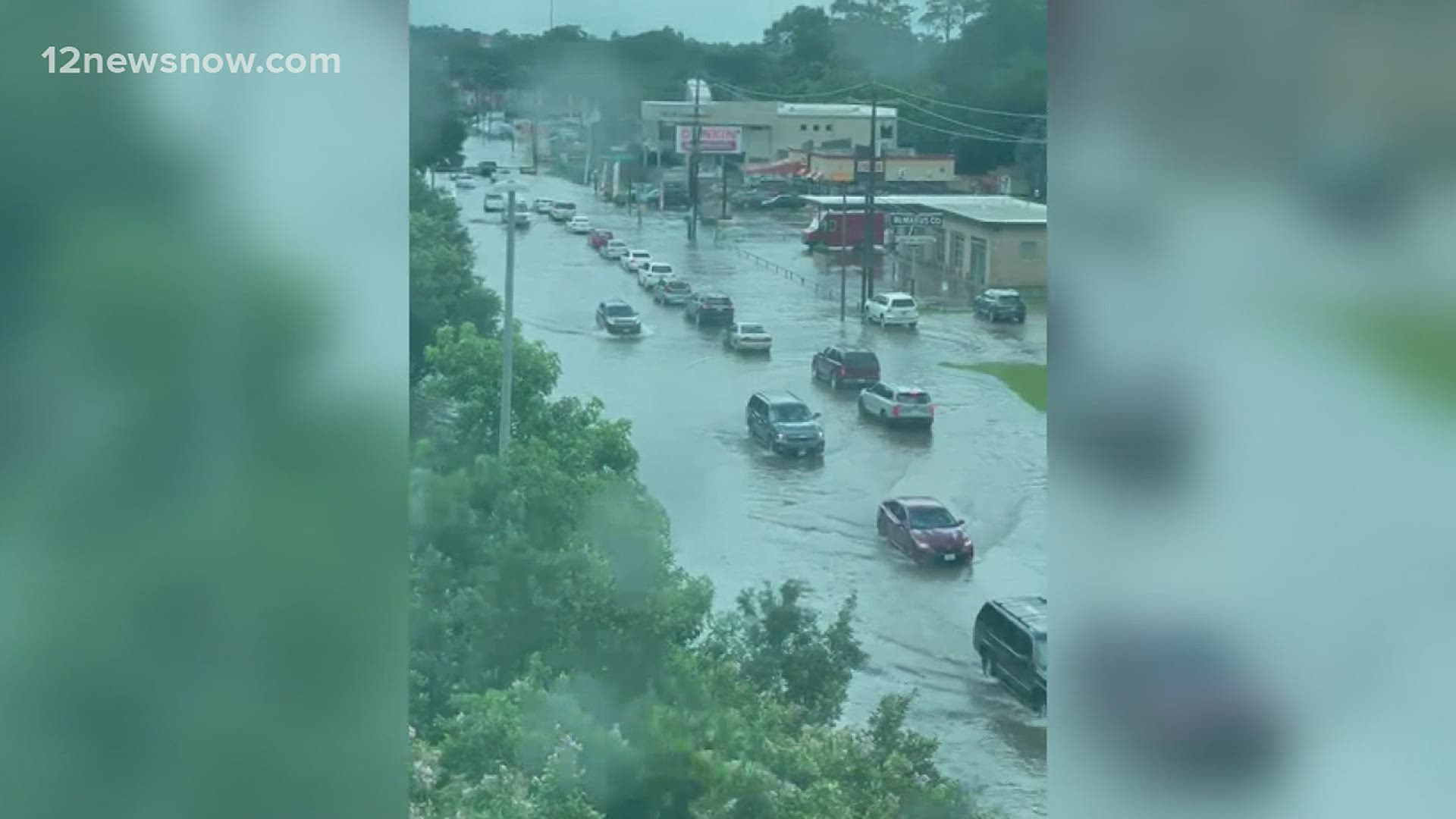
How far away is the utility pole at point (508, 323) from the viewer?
280 centimetres

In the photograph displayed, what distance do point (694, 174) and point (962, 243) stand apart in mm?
551

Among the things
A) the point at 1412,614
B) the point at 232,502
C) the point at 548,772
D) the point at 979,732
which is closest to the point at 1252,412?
the point at 1412,614

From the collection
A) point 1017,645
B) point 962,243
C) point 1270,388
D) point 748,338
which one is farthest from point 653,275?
point 1270,388

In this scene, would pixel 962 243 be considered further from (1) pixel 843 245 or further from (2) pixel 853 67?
(2) pixel 853 67

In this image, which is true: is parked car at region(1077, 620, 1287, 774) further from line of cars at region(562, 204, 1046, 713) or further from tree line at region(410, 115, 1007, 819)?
tree line at region(410, 115, 1007, 819)

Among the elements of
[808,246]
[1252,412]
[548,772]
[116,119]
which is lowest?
[548,772]

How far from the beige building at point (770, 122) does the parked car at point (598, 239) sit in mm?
208

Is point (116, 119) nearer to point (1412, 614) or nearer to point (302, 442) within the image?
point (302, 442)

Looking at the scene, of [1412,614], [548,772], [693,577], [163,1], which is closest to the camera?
[163,1]

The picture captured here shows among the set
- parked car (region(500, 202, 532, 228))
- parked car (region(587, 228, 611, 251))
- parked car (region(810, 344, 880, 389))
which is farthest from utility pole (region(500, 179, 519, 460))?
parked car (region(810, 344, 880, 389))

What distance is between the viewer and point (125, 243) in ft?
6.84

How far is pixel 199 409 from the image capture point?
2.12 m

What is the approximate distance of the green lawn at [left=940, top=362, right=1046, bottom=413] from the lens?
107 inches

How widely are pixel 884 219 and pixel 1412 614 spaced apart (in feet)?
3.88
